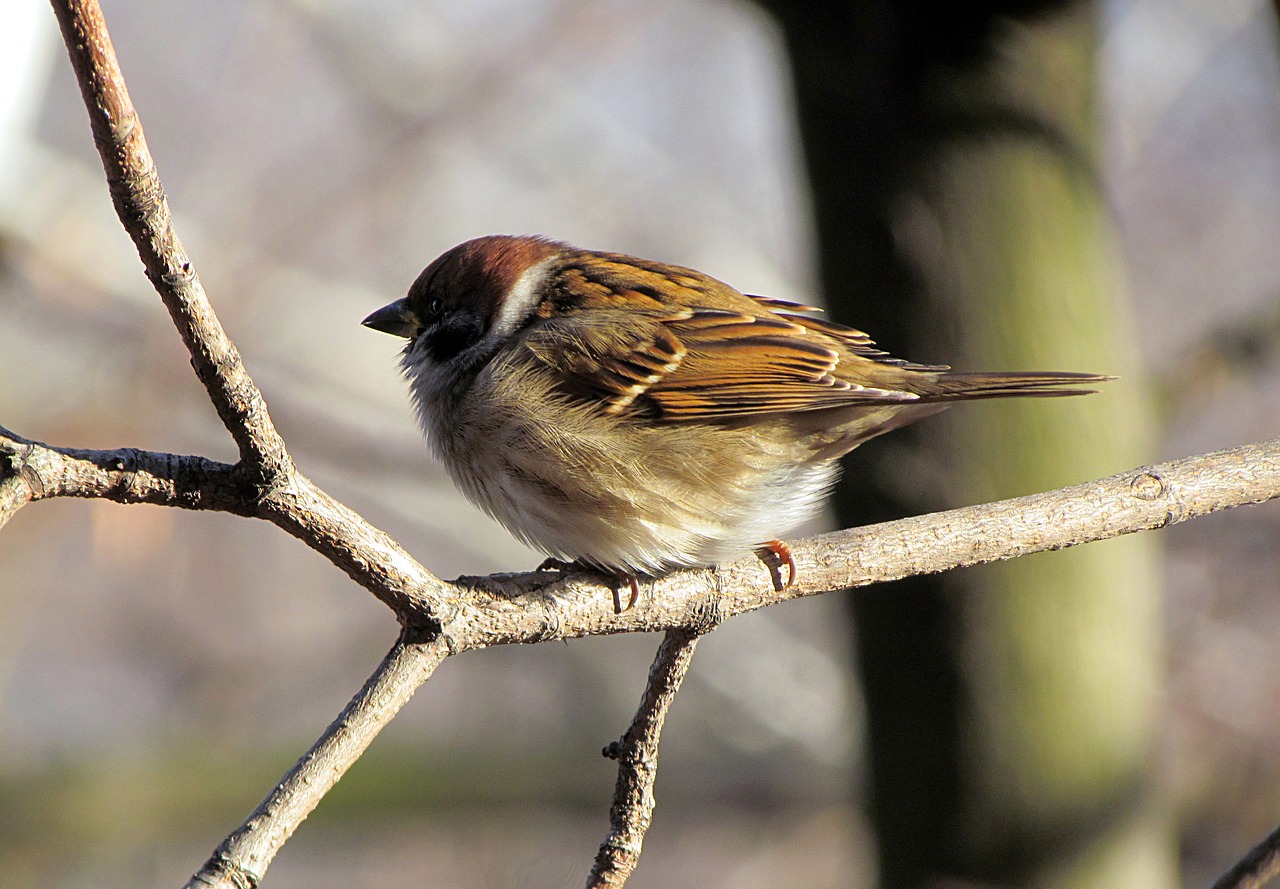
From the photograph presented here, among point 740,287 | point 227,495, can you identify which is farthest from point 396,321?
point 740,287

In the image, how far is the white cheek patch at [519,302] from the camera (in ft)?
9.42

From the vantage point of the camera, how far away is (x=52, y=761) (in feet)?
15.9

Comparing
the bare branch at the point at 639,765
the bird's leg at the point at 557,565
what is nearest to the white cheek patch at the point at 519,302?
the bird's leg at the point at 557,565

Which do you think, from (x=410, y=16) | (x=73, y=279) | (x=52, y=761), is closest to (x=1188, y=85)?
(x=410, y=16)

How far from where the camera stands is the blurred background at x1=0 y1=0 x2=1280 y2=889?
3.26 metres

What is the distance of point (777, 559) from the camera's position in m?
2.22

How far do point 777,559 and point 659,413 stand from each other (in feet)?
1.74

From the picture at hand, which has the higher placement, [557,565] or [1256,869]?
[1256,869]

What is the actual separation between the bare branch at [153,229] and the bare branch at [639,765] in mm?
832

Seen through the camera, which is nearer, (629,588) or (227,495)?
(227,495)

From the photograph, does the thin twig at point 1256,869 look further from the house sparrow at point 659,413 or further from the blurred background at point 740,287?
the blurred background at point 740,287

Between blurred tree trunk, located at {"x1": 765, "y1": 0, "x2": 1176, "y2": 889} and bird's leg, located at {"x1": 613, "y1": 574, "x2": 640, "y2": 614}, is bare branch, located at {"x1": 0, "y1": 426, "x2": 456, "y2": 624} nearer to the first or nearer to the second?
bird's leg, located at {"x1": 613, "y1": 574, "x2": 640, "y2": 614}

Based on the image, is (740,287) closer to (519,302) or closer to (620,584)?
(519,302)

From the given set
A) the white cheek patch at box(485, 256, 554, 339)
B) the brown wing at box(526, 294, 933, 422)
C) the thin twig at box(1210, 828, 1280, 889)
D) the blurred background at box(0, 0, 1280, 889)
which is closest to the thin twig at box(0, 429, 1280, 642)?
the brown wing at box(526, 294, 933, 422)
